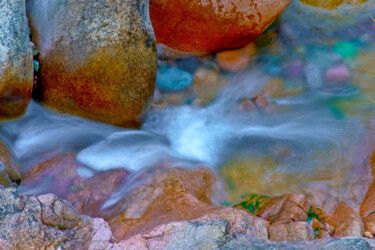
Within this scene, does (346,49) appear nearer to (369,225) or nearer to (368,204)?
(368,204)

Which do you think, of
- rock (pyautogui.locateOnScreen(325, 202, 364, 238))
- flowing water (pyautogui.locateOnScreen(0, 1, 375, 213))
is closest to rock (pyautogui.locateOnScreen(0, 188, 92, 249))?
flowing water (pyautogui.locateOnScreen(0, 1, 375, 213))

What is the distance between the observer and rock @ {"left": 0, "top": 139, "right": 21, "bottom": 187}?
307cm

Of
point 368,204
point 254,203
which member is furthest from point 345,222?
point 254,203

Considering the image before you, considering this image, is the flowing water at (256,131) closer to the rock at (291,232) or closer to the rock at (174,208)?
the rock at (174,208)

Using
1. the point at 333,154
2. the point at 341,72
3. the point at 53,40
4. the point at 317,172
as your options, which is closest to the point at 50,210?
the point at 53,40

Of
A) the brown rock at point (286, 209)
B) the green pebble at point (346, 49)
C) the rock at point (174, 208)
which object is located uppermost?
the green pebble at point (346, 49)

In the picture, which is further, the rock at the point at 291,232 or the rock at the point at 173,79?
the rock at the point at 173,79

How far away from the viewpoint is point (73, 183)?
135 inches

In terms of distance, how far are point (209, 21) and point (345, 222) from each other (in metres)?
3.04

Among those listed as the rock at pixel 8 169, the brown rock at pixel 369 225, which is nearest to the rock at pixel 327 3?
the brown rock at pixel 369 225

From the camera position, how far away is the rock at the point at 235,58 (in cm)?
522

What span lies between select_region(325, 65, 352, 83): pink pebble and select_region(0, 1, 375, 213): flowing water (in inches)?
1.2

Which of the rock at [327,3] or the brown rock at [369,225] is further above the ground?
the rock at [327,3]

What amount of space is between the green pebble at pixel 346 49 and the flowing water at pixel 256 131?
0.04 ft
